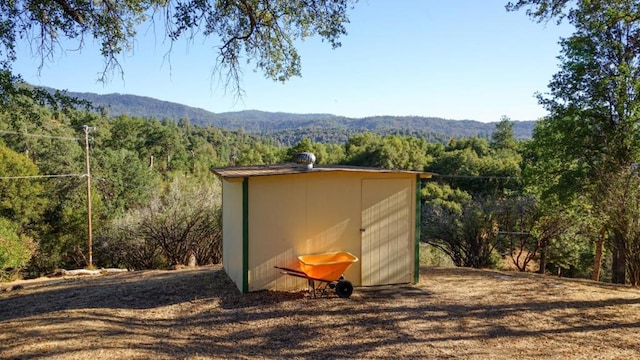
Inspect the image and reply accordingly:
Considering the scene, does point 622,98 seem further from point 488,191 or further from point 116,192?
point 116,192

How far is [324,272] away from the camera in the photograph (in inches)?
263

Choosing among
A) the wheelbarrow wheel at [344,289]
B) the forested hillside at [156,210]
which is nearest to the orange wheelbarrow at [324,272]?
the wheelbarrow wheel at [344,289]

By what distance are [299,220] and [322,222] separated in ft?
1.32

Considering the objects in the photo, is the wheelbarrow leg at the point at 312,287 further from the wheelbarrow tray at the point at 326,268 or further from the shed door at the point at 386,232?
the shed door at the point at 386,232

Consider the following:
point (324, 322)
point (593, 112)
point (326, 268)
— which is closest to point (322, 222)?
point (326, 268)

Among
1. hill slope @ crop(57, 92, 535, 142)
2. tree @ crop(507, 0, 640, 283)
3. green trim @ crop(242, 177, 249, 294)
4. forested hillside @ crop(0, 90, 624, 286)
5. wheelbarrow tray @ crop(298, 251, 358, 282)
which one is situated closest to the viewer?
wheelbarrow tray @ crop(298, 251, 358, 282)

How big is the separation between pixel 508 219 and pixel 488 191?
13.3 m

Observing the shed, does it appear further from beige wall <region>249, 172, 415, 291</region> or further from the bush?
the bush

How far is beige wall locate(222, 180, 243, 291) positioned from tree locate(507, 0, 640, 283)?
775 cm

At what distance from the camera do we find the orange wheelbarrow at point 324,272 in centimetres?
663

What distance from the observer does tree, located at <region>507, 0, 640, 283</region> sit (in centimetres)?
1025

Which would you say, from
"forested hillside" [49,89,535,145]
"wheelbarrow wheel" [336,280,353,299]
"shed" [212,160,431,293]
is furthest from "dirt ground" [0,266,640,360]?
"forested hillside" [49,89,535,145]

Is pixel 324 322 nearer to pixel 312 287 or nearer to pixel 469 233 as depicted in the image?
pixel 312 287

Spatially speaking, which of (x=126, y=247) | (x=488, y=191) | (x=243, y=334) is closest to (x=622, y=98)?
(x=243, y=334)
